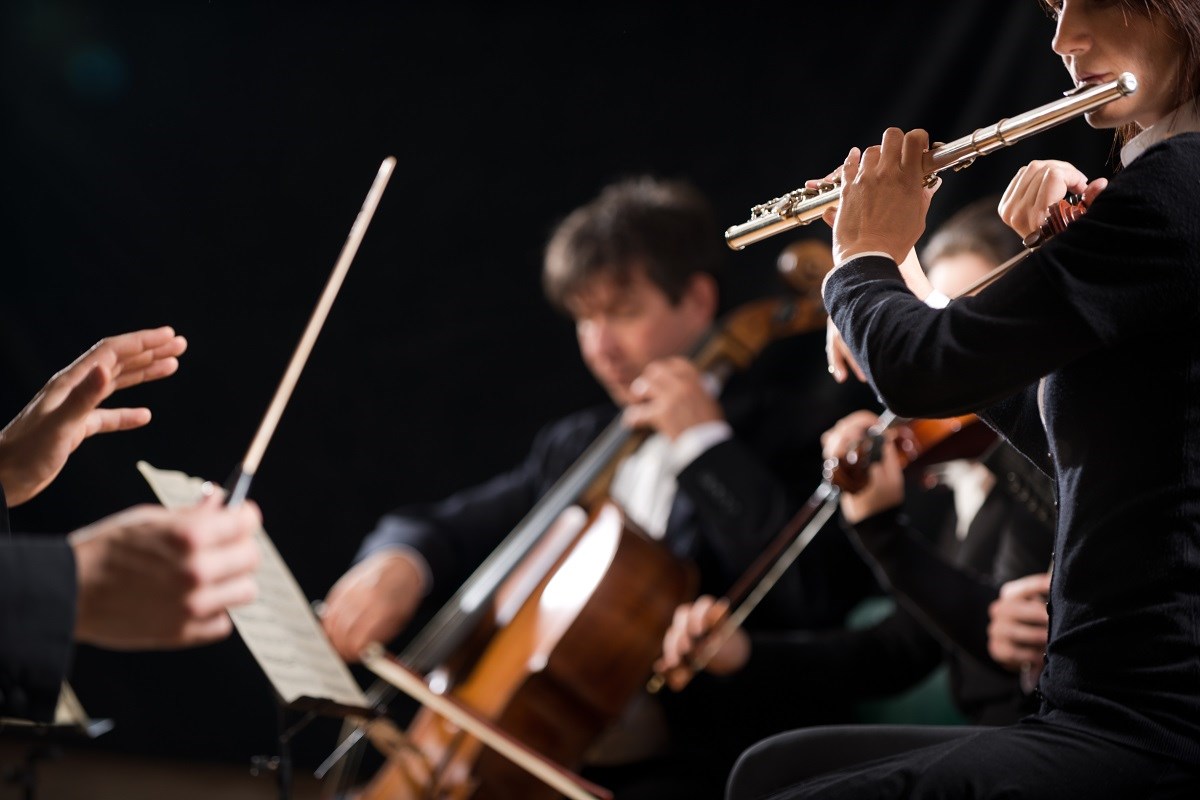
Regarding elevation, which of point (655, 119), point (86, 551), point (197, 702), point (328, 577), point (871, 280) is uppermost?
point (655, 119)

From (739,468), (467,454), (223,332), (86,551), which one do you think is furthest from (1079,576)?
(467,454)

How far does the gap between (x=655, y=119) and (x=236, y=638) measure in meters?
1.31

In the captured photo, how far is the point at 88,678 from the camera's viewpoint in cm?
249

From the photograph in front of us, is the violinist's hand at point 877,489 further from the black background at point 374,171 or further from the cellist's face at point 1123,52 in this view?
the cellist's face at point 1123,52

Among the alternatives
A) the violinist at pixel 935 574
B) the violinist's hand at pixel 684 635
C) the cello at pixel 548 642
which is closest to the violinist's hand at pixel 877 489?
the violinist at pixel 935 574

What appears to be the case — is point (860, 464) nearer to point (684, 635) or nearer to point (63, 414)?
point (684, 635)

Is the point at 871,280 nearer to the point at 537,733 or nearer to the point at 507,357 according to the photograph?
the point at 537,733

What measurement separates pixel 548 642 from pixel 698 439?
475mm

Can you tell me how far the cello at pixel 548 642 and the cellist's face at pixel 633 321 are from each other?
0.91 ft

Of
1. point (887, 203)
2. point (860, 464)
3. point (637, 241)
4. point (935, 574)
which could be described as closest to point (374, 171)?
point (637, 241)

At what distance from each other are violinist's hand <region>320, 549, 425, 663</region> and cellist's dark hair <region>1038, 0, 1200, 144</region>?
1.52m

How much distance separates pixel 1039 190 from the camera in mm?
1049

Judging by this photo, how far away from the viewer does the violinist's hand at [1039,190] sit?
3.40 feet

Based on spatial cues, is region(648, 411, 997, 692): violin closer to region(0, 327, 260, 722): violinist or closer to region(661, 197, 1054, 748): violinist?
region(661, 197, 1054, 748): violinist
